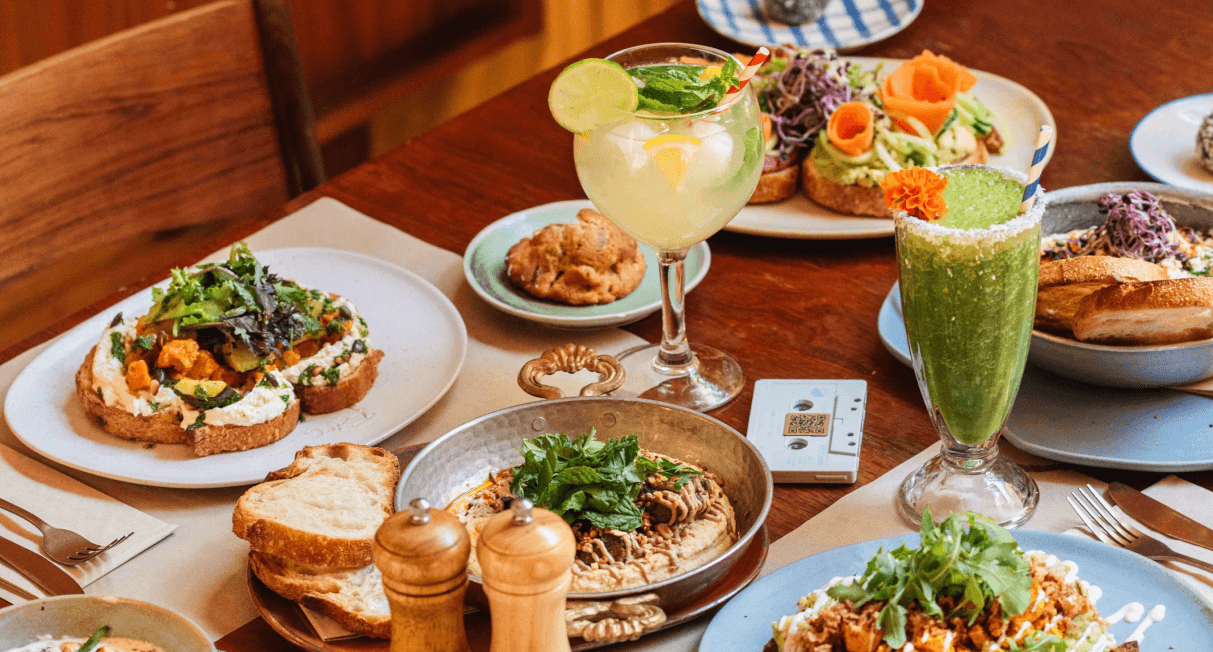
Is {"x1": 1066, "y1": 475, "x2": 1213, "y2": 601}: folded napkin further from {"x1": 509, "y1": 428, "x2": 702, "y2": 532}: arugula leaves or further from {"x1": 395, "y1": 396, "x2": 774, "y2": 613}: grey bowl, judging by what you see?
{"x1": 509, "y1": 428, "x2": 702, "y2": 532}: arugula leaves

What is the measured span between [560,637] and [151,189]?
1.63m

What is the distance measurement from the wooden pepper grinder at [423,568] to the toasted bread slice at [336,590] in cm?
18

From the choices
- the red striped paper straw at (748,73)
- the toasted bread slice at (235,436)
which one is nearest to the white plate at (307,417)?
the toasted bread slice at (235,436)

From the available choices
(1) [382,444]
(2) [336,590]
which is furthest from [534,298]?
(2) [336,590]

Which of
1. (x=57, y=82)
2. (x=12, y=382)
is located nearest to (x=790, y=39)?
(x=57, y=82)

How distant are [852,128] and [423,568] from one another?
1.32 metres

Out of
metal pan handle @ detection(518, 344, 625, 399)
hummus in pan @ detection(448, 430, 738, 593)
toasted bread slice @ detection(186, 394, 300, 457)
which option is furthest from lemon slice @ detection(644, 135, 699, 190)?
toasted bread slice @ detection(186, 394, 300, 457)

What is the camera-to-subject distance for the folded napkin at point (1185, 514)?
1072mm

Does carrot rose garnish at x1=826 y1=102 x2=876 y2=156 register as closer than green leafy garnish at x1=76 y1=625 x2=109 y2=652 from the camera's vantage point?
No

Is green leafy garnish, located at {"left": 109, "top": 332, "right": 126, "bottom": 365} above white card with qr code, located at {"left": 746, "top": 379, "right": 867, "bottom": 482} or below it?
above

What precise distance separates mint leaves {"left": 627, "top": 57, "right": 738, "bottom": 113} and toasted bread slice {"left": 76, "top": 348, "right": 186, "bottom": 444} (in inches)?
27.4

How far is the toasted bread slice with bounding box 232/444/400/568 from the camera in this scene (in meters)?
1.13

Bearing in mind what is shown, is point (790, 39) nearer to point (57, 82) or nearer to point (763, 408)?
point (763, 408)

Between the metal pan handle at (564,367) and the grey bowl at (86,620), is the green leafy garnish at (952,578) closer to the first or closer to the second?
the metal pan handle at (564,367)
